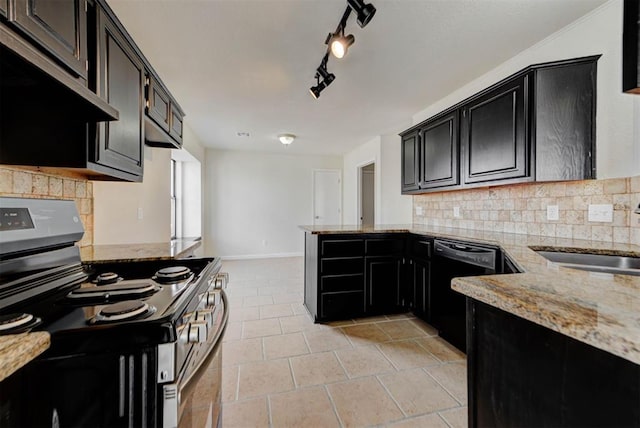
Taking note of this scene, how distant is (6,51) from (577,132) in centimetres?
277

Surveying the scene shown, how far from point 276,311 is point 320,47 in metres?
2.62

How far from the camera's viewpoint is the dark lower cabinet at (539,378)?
45 centimetres

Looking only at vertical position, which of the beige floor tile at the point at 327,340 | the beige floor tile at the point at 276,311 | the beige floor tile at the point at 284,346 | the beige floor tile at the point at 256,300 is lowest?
the beige floor tile at the point at 284,346

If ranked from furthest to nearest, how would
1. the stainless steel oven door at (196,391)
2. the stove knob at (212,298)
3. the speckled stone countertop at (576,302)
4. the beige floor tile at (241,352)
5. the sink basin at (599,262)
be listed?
the beige floor tile at (241,352), the sink basin at (599,262), the stove knob at (212,298), the stainless steel oven door at (196,391), the speckled stone countertop at (576,302)

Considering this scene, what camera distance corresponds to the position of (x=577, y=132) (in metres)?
1.83

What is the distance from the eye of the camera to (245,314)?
9.64 feet

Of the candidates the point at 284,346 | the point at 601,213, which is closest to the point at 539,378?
the point at 601,213

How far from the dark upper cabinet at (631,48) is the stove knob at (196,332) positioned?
130cm

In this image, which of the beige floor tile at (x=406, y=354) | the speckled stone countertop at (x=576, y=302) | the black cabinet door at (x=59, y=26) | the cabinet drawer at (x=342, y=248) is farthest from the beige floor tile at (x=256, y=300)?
the speckled stone countertop at (x=576, y=302)

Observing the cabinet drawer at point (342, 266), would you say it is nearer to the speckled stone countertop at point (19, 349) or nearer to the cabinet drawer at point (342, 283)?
the cabinet drawer at point (342, 283)

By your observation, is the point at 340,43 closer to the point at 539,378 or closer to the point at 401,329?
the point at 539,378

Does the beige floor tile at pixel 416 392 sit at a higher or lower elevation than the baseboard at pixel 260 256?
lower

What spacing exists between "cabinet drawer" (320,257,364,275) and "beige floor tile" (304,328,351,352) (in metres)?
0.54

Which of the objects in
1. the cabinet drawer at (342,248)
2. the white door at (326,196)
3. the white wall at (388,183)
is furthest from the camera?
the white door at (326,196)
